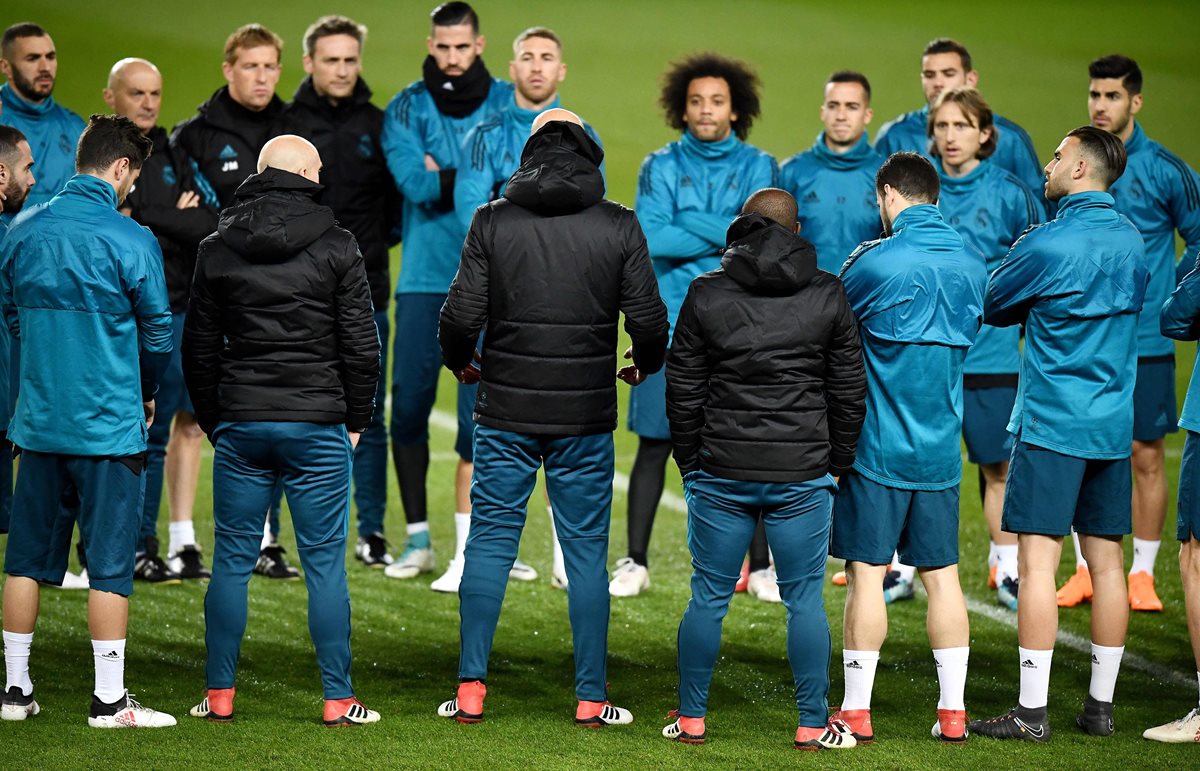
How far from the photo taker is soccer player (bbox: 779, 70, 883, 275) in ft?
19.7

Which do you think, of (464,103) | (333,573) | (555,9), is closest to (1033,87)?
(555,9)

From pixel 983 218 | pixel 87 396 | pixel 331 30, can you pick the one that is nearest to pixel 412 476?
pixel 331 30

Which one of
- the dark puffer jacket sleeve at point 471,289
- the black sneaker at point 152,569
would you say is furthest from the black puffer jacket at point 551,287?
the black sneaker at point 152,569

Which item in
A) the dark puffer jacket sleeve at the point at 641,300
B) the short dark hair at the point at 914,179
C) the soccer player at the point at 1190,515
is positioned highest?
the short dark hair at the point at 914,179

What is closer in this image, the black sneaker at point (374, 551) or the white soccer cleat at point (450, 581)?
the white soccer cleat at point (450, 581)

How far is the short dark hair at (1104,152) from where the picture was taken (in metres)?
4.28

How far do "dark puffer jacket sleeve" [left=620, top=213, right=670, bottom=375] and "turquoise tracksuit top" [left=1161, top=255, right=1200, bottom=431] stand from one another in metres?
1.51

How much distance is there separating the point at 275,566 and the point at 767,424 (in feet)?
9.99

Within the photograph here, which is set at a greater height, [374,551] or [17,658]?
[17,658]

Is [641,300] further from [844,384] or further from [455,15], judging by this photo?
[455,15]

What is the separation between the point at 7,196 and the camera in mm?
4559

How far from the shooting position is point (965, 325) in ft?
13.7

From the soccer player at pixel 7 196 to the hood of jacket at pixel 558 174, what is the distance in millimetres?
1559

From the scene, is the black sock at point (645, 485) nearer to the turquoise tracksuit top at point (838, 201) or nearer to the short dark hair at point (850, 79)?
the turquoise tracksuit top at point (838, 201)
